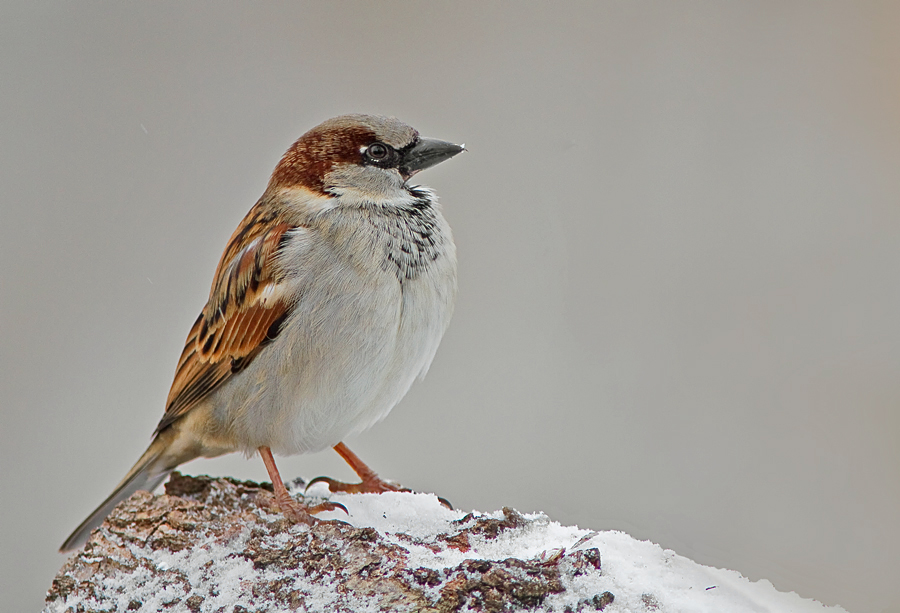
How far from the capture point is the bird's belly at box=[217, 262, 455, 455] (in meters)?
2.25

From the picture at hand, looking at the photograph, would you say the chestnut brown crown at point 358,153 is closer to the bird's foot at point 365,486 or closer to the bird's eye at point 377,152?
the bird's eye at point 377,152

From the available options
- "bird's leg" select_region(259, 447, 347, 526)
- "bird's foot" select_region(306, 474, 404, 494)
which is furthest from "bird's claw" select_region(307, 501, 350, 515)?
"bird's foot" select_region(306, 474, 404, 494)

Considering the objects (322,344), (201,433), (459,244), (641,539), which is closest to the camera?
(641,539)

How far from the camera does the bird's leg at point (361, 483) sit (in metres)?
2.71

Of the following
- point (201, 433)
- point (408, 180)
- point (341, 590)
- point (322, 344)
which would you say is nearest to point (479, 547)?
point (341, 590)

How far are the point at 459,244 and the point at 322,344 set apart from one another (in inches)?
70.5

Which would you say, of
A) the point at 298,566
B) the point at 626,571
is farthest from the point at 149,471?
the point at 626,571

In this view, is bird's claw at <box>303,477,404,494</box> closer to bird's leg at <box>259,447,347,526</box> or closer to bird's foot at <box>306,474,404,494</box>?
bird's foot at <box>306,474,404,494</box>

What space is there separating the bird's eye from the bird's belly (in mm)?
402

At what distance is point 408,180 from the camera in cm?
260

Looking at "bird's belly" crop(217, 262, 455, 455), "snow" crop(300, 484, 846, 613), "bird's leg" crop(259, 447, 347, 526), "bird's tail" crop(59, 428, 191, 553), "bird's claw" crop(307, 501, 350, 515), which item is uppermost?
"bird's belly" crop(217, 262, 455, 455)

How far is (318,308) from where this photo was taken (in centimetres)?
226

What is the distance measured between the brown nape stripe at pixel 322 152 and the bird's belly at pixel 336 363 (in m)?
0.42

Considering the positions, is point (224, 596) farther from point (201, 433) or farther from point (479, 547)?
point (201, 433)
